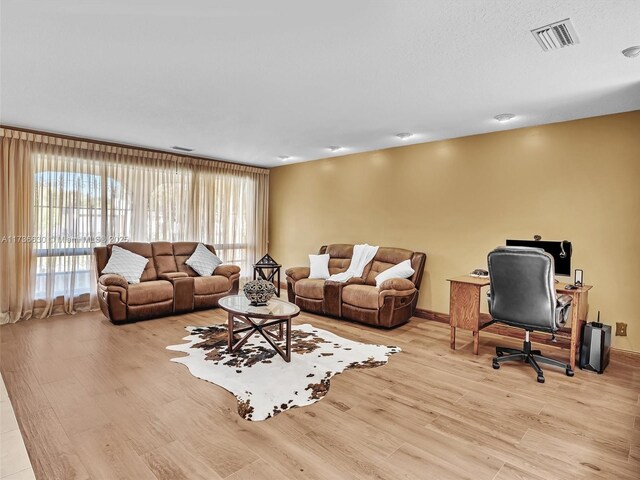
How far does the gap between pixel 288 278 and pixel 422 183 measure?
8.30 ft

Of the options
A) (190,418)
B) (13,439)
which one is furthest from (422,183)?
(13,439)

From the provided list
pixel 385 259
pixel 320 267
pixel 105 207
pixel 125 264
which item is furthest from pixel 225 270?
pixel 385 259

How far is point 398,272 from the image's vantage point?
5.06 meters

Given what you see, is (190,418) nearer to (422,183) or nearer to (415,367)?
(415,367)

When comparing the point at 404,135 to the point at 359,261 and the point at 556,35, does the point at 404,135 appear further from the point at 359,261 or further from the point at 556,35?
the point at 556,35

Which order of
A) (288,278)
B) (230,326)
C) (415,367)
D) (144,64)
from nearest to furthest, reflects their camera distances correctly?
(144,64)
(415,367)
(230,326)
(288,278)

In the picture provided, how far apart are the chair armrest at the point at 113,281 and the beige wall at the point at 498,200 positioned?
10.8 ft

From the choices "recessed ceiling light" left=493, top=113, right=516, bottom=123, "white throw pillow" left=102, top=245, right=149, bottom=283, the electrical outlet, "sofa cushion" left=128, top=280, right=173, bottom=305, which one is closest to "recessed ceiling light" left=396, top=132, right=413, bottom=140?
"recessed ceiling light" left=493, top=113, right=516, bottom=123

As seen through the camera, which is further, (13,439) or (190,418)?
(190,418)

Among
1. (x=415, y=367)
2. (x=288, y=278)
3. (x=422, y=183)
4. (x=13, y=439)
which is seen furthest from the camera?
(x=288, y=278)

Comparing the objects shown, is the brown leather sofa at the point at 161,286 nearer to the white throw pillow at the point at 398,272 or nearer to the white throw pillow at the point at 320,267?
the white throw pillow at the point at 320,267

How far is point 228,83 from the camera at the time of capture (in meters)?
3.21

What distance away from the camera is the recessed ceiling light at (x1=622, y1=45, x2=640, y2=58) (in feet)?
7.97

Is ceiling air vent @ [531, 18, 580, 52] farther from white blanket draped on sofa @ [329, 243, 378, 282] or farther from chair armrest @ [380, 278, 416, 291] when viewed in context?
white blanket draped on sofa @ [329, 243, 378, 282]
